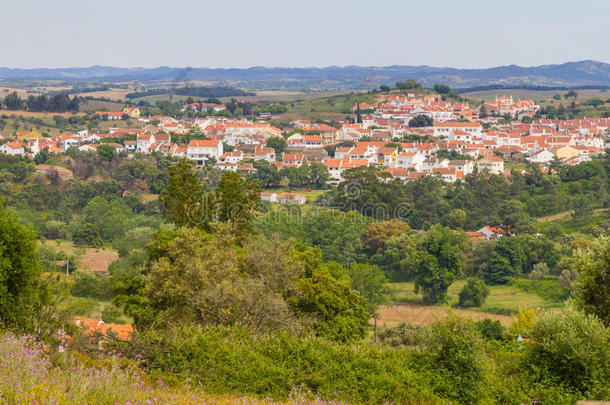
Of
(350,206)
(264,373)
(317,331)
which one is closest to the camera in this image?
(264,373)

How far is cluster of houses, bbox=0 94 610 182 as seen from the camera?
54062 mm

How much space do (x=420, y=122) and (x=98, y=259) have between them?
54475mm

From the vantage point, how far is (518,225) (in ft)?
113

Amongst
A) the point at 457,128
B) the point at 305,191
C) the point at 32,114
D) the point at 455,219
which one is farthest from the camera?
the point at 32,114

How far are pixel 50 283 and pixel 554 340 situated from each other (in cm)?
774

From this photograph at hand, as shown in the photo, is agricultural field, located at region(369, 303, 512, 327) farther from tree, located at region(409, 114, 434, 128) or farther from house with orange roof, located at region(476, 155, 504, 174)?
tree, located at region(409, 114, 434, 128)

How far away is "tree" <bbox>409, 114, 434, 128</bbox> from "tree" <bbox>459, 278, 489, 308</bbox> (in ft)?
176

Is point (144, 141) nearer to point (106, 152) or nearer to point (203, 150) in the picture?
point (203, 150)

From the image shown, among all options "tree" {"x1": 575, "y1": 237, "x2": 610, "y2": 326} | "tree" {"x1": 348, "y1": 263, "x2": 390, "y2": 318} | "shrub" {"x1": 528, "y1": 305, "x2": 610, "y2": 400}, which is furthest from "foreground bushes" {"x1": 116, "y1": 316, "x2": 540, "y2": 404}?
"tree" {"x1": 348, "y1": 263, "x2": 390, "y2": 318}

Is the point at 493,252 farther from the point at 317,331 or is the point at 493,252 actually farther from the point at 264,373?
the point at 264,373

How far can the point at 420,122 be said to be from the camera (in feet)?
253

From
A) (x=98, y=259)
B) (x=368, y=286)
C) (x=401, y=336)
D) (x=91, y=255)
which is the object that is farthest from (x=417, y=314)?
(x=91, y=255)

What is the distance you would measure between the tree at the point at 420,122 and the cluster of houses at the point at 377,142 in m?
1.19

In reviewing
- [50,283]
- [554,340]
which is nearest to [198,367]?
[50,283]
